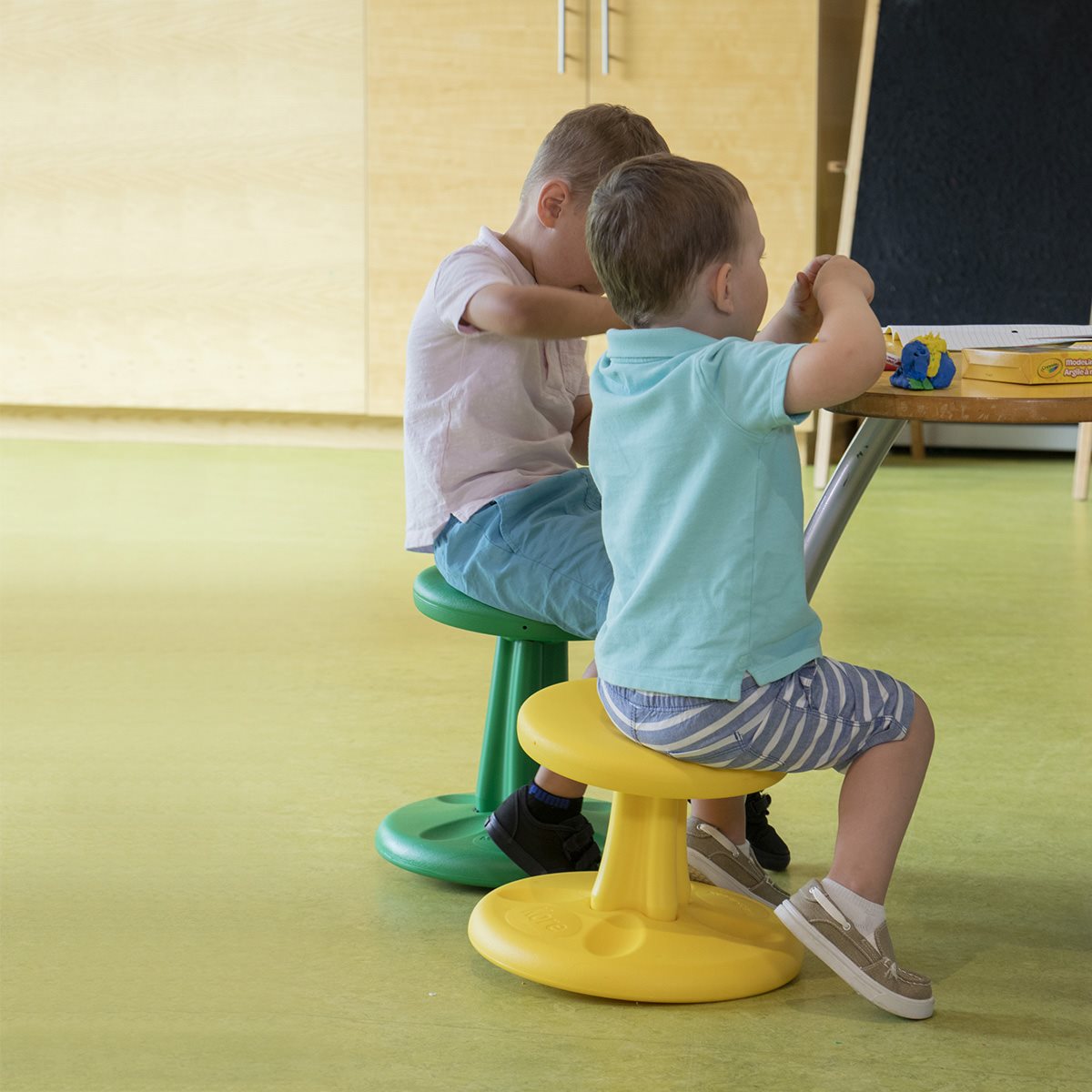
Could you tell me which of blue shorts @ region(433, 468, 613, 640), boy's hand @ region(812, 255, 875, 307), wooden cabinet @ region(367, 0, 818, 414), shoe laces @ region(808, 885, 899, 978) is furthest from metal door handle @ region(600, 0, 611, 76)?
shoe laces @ region(808, 885, 899, 978)

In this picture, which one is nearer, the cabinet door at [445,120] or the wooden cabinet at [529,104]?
the wooden cabinet at [529,104]

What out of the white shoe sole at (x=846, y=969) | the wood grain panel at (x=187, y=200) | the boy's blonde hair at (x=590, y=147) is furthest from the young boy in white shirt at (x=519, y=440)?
the wood grain panel at (x=187, y=200)

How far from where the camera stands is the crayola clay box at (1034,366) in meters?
1.27

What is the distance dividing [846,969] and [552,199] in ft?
2.32

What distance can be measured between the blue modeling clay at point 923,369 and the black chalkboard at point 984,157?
2.61m

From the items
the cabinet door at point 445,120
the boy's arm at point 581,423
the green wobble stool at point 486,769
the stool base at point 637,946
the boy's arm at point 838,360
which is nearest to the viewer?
the boy's arm at point 838,360

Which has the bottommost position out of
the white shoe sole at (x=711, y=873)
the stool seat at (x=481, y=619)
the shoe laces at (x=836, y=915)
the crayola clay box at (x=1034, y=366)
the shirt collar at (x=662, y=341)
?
the white shoe sole at (x=711, y=873)

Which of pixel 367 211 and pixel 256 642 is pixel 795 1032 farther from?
pixel 367 211

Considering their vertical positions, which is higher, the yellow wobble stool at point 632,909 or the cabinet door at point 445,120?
the cabinet door at point 445,120

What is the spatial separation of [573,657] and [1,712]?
0.80 metres

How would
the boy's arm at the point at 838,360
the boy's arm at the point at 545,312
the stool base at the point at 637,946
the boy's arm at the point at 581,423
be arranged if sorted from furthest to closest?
the boy's arm at the point at 581,423 → the boy's arm at the point at 545,312 → the stool base at the point at 637,946 → the boy's arm at the point at 838,360

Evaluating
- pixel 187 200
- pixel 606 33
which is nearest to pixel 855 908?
pixel 606 33

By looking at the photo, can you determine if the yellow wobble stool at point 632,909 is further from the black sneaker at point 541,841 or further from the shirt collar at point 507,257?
the shirt collar at point 507,257

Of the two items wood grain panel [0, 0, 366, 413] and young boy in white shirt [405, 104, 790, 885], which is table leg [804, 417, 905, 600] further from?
wood grain panel [0, 0, 366, 413]
